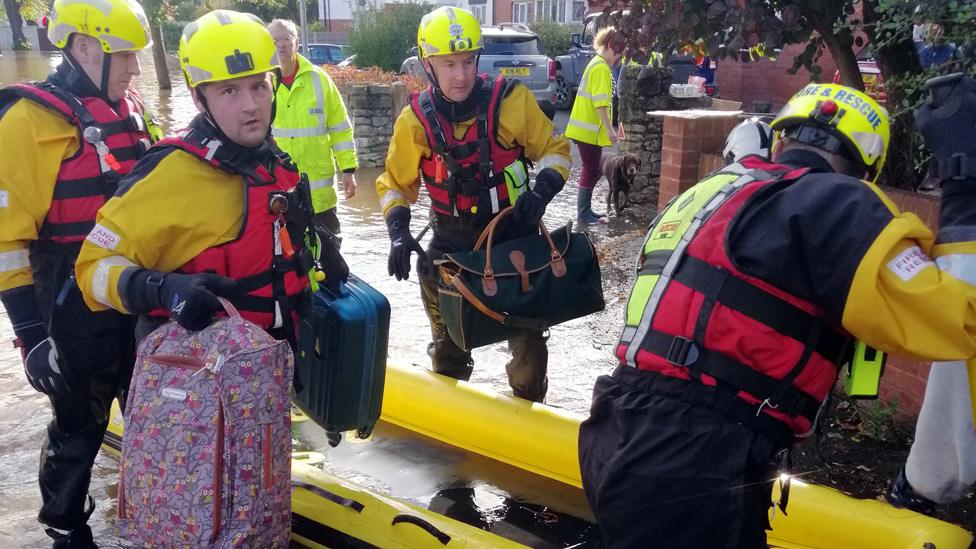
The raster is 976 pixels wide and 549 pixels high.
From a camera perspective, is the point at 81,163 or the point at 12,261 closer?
the point at 12,261

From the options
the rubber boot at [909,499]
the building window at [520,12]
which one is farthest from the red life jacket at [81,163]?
the building window at [520,12]

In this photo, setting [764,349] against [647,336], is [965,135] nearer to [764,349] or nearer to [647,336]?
[764,349]

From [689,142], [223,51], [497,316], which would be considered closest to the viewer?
[223,51]

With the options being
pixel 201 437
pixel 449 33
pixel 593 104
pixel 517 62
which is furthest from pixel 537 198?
pixel 517 62

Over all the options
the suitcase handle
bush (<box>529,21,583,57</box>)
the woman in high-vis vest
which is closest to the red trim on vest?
the suitcase handle

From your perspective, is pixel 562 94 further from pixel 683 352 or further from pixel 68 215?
pixel 683 352

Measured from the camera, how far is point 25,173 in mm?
3184

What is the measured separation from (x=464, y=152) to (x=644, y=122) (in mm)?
5449

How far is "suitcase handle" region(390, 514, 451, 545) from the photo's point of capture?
320 centimetres

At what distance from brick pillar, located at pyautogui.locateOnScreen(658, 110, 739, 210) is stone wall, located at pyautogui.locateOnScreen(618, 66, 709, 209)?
229 centimetres

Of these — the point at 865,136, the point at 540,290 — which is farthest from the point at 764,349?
the point at 540,290

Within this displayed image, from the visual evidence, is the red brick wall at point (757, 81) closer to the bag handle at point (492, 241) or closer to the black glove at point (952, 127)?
the bag handle at point (492, 241)

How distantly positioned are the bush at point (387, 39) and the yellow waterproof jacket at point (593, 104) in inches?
499

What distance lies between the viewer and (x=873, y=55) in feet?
15.1
